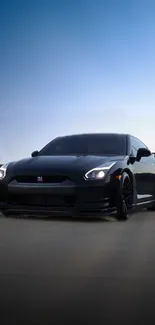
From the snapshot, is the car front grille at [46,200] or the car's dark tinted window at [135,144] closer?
the car front grille at [46,200]

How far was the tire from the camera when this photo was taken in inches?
294

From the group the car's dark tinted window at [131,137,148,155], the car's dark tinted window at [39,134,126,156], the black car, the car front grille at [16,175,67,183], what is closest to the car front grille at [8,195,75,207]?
the black car

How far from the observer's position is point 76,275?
399cm

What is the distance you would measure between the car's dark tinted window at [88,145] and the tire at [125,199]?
2.42 ft

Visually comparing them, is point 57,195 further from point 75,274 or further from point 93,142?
point 75,274

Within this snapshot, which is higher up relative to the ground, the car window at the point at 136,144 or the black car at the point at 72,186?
the car window at the point at 136,144

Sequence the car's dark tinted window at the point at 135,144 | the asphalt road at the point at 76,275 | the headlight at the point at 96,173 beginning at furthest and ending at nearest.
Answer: the car's dark tinted window at the point at 135,144 → the headlight at the point at 96,173 → the asphalt road at the point at 76,275

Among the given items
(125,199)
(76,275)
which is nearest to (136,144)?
(125,199)

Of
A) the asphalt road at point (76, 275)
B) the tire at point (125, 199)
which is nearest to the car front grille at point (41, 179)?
the asphalt road at point (76, 275)

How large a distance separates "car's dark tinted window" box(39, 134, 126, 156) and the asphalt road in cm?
203

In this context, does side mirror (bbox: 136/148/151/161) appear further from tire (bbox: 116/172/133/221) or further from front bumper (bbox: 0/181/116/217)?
front bumper (bbox: 0/181/116/217)

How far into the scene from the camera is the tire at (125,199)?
746 centimetres

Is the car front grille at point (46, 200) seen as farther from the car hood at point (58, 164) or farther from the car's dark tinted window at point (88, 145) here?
the car's dark tinted window at point (88, 145)

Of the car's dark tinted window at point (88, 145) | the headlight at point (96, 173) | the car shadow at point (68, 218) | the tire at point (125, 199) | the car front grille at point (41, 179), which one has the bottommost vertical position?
the car shadow at point (68, 218)
